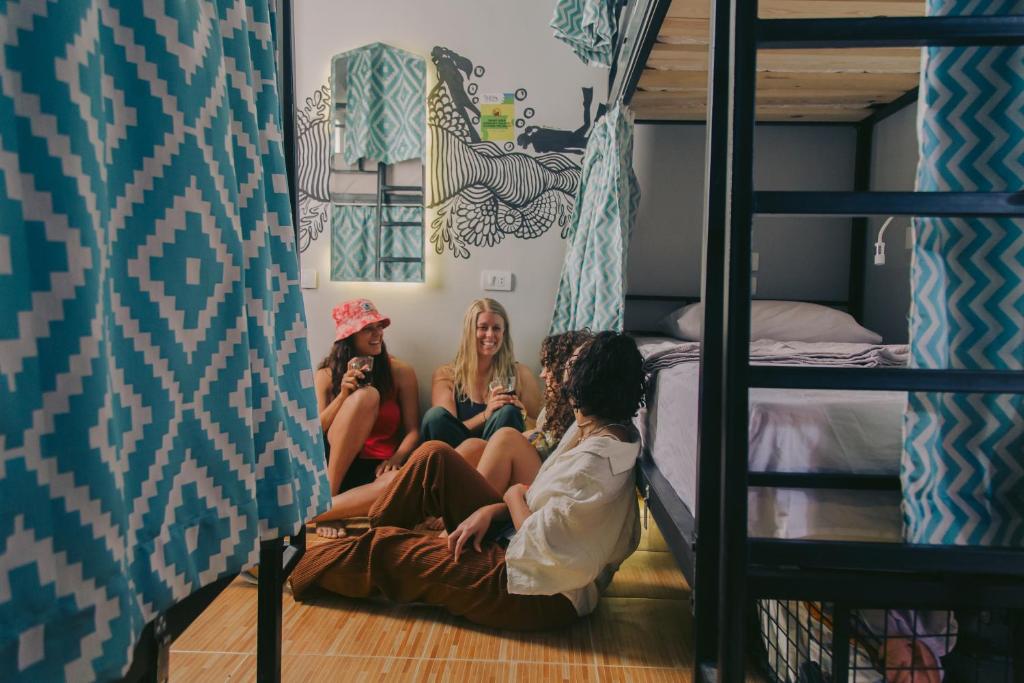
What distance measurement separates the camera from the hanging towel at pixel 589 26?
8.00 ft

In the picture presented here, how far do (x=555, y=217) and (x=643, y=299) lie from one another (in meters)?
0.64

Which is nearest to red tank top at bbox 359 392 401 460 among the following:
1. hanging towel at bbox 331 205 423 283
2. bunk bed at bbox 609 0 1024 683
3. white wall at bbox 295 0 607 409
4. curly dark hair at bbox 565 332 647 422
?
white wall at bbox 295 0 607 409

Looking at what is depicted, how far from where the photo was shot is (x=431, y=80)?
3320 mm

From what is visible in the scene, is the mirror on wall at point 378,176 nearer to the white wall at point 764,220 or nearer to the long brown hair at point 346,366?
the long brown hair at point 346,366

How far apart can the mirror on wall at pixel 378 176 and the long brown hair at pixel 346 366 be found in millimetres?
512

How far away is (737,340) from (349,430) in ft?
6.53

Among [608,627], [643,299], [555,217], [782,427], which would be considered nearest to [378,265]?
[555,217]

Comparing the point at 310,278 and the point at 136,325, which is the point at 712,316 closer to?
the point at 136,325

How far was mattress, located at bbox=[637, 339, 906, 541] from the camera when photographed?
3.66ft

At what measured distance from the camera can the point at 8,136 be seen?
1.30 ft

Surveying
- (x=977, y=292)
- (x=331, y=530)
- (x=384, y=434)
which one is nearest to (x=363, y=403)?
(x=384, y=434)

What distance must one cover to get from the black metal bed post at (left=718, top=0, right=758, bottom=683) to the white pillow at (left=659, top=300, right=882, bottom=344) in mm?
1881

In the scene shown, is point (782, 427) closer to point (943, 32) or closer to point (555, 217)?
point (943, 32)

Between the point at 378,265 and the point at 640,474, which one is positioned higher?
the point at 378,265
